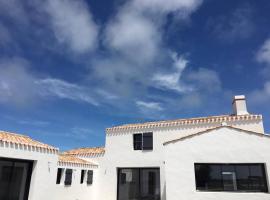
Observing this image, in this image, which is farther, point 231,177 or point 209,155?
point 209,155

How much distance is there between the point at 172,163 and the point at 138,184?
7593mm

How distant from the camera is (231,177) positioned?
586 inches

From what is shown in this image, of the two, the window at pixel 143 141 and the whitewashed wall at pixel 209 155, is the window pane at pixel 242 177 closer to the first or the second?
the whitewashed wall at pixel 209 155

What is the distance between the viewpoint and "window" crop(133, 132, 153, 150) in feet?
73.8

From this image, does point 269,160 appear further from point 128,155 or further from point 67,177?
point 67,177

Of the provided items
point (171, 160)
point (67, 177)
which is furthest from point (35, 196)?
point (171, 160)

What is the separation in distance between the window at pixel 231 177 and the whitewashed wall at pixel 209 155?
30 centimetres

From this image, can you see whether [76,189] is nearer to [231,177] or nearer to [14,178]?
[14,178]

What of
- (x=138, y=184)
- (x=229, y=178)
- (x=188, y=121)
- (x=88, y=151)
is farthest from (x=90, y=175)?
(x=229, y=178)

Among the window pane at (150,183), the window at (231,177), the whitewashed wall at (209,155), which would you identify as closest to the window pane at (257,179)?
the window at (231,177)

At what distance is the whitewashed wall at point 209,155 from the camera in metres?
14.7

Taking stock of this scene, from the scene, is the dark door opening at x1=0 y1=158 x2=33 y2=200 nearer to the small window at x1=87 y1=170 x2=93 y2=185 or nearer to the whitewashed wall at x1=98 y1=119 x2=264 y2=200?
the small window at x1=87 y1=170 x2=93 y2=185

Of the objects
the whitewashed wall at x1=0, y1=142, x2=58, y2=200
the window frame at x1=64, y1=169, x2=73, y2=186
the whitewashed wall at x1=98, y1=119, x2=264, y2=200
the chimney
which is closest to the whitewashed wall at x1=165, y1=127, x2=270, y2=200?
the whitewashed wall at x1=98, y1=119, x2=264, y2=200

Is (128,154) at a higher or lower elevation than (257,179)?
higher
